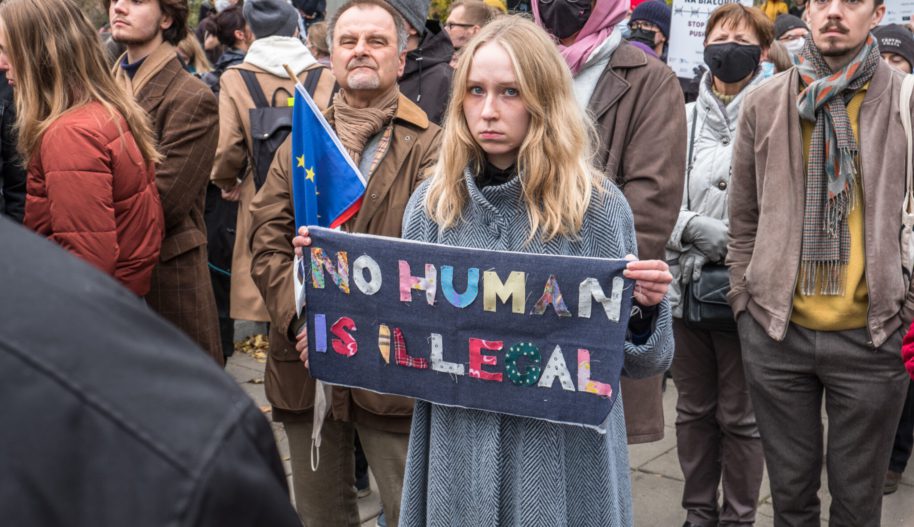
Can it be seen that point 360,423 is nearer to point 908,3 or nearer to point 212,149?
point 212,149

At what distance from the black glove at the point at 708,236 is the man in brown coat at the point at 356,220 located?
1275 millimetres

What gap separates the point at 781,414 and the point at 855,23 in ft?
4.60

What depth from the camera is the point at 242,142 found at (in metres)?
4.88

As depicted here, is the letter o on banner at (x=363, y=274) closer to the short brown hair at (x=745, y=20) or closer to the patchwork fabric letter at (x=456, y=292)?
the patchwork fabric letter at (x=456, y=292)

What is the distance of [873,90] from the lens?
11.7 feet

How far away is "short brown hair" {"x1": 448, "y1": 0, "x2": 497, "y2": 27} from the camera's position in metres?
6.32

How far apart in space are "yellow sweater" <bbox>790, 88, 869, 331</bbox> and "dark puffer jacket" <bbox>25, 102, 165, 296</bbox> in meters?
2.41

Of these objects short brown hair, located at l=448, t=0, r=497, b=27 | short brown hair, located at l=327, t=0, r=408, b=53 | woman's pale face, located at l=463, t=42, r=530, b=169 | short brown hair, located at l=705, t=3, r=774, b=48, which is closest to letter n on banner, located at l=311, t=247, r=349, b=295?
woman's pale face, located at l=463, t=42, r=530, b=169

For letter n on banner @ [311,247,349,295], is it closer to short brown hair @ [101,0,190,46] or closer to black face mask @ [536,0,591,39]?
black face mask @ [536,0,591,39]

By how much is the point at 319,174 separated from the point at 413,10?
1.03 meters

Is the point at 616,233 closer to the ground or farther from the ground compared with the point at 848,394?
farther from the ground

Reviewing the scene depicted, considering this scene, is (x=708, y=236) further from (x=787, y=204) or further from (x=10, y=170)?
(x=10, y=170)

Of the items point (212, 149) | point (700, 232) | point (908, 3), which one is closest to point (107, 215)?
point (212, 149)

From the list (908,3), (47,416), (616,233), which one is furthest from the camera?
(908,3)
